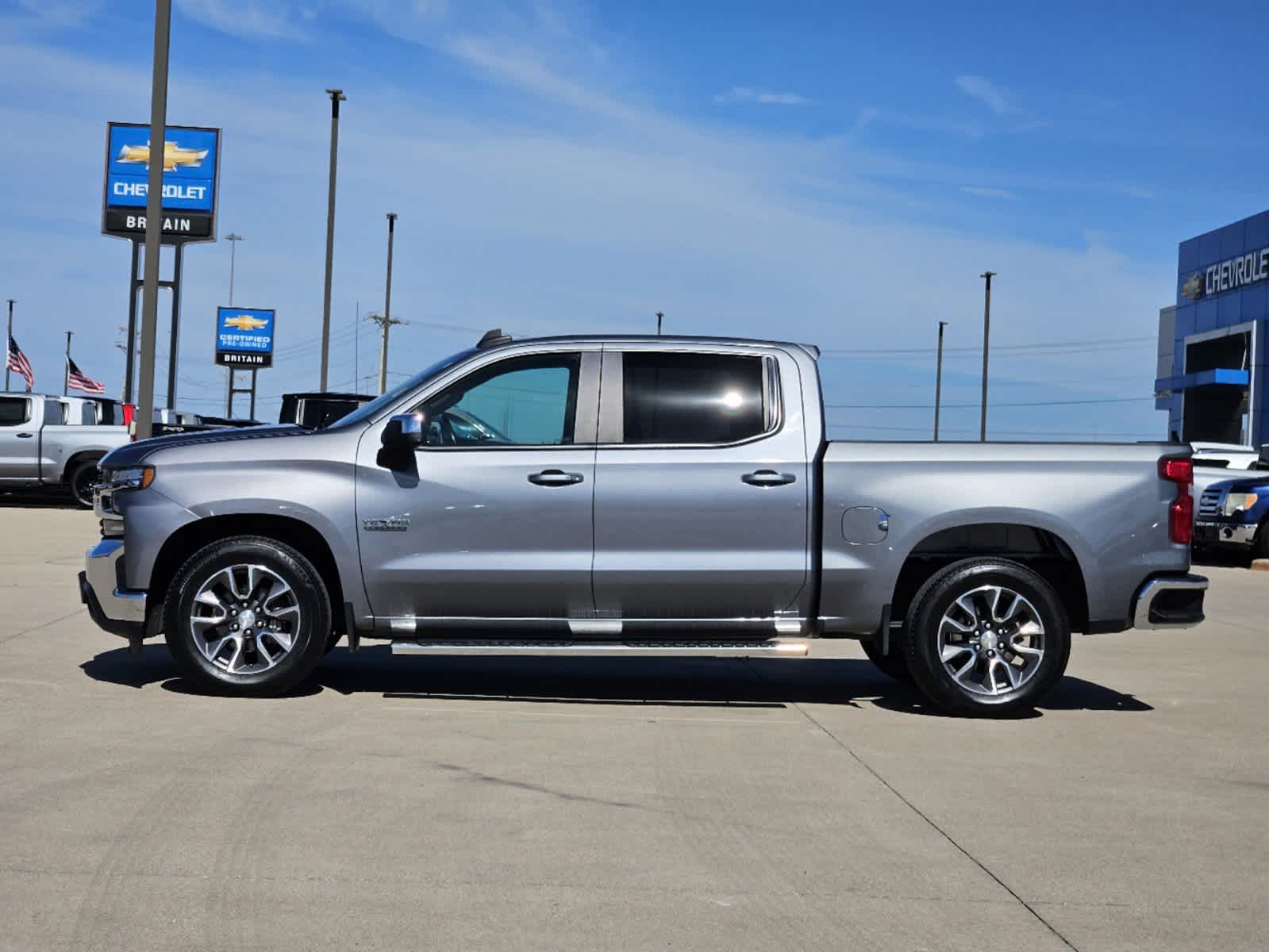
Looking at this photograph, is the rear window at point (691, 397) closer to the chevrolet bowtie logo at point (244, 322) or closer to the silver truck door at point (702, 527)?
the silver truck door at point (702, 527)

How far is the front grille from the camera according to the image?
21.6 m

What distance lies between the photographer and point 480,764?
6.72 metres

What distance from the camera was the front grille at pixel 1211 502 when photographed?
70.9 feet

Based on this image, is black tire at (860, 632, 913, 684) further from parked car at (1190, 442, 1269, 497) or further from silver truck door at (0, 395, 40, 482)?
silver truck door at (0, 395, 40, 482)

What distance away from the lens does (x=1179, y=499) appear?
8289 mm

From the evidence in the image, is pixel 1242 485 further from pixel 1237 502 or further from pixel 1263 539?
pixel 1263 539

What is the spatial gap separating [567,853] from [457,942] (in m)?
1.01

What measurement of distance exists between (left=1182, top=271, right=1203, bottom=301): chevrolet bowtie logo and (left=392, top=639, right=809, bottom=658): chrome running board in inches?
2084

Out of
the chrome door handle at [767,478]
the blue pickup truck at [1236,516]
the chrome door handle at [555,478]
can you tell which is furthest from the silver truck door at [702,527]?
the blue pickup truck at [1236,516]

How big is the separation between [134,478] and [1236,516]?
56.2ft

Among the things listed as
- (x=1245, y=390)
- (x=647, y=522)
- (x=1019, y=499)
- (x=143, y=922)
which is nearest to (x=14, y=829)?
(x=143, y=922)

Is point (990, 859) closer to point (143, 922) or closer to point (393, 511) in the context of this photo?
point (143, 922)

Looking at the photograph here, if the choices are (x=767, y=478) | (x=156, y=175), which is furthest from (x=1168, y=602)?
(x=156, y=175)

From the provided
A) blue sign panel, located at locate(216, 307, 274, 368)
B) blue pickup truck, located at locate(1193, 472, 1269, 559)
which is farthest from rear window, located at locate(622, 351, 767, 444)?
blue sign panel, located at locate(216, 307, 274, 368)
